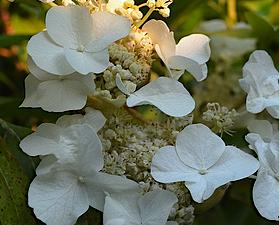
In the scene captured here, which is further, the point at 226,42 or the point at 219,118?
the point at 226,42

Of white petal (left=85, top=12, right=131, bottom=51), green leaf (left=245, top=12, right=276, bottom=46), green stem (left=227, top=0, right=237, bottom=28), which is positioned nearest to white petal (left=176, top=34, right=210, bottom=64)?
white petal (left=85, top=12, right=131, bottom=51)

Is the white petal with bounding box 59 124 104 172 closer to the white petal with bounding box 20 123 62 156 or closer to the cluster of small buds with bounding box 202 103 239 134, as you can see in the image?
the white petal with bounding box 20 123 62 156

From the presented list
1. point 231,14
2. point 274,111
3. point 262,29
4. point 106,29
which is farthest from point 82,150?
point 231,14

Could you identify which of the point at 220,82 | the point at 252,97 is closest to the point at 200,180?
the point at 252,97

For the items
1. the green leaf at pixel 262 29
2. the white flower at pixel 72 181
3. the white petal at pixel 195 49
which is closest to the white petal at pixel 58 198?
the white flower at pixel 72 181

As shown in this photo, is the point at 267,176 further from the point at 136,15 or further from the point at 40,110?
the point at 40,110

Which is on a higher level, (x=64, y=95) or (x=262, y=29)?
(x=64, y=95)

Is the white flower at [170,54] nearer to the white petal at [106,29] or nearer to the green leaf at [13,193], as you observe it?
the white petal at [106,29]
